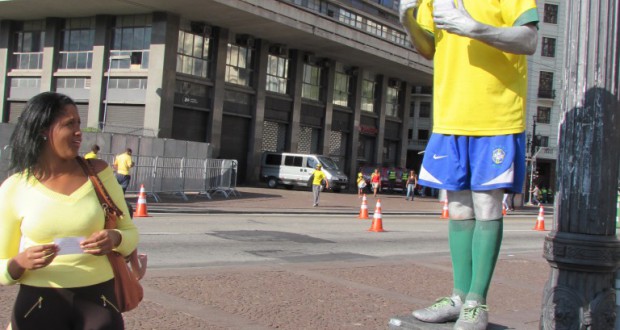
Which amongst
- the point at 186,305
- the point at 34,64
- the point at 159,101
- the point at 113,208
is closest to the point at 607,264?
the point at 113,208

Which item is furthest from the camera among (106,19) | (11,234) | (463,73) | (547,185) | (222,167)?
(547,185)

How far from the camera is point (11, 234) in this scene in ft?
8.82

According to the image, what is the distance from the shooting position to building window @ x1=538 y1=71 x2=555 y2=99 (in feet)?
193

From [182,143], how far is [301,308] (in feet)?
61.7

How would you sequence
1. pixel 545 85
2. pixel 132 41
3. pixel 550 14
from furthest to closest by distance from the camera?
1. pixel 545 85
2. pixel 550 14
3. pixel 132 41

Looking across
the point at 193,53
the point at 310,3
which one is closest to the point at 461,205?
the point at 193,53

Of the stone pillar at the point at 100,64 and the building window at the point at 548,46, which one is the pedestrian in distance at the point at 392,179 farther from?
the building window at the point at 548,46

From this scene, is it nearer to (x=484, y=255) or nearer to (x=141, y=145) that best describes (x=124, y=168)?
(x=141, y=145)

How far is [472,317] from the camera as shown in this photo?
134 inches

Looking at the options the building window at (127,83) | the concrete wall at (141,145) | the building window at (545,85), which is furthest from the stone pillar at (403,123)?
the concrete wall at (141,145)

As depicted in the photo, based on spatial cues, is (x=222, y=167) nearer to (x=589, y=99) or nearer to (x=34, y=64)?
(x=34, y=64)

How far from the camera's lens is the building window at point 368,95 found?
155 ft

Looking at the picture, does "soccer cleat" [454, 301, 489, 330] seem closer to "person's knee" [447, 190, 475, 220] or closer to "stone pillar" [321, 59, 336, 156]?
"person's knee" [447, 190, 475, 220]

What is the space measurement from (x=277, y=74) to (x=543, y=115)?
31.1 meters
